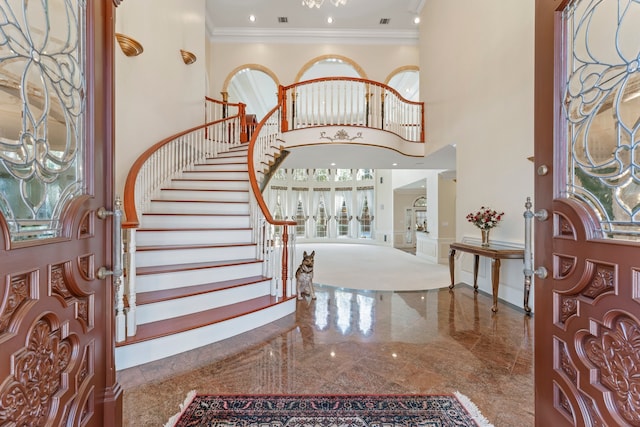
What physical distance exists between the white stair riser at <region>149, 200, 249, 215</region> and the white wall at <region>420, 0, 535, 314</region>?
3469mm

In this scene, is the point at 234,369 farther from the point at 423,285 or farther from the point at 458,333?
the point at 423,285

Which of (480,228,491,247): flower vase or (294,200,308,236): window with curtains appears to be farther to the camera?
(294,200,308,236): window with curtains

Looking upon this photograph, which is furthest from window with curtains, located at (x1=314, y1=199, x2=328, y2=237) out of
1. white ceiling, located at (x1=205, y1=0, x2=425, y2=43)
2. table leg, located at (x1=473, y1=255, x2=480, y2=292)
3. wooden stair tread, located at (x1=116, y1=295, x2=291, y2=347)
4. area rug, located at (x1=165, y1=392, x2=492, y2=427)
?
area rug, located at (x1=165, y1=392, x2=492, y2=427)

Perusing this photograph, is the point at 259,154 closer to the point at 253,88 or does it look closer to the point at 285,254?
the point at 285,254

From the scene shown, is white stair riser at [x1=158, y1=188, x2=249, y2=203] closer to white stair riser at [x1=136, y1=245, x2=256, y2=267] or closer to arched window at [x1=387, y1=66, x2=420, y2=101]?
white stair riser at [x1=136, y1=245, x2=256, y2=267]

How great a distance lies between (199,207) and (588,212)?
391 centimetres

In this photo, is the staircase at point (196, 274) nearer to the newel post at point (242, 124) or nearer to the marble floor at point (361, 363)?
the marble floor at point (361, 363)

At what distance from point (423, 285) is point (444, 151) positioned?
2.64 meters

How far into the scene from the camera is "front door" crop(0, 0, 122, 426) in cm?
76

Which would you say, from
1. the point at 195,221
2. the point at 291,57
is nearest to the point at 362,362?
the point at 195,221

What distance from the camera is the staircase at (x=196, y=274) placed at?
227 centimetres

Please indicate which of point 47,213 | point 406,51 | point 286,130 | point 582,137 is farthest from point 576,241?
point 406,51

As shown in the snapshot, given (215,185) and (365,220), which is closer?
(215,185)

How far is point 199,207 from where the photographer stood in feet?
12.8
